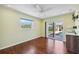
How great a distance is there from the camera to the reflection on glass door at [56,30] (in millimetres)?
1967

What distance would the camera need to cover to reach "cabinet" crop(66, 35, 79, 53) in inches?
94.9

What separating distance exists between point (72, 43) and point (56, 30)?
1.00 metres

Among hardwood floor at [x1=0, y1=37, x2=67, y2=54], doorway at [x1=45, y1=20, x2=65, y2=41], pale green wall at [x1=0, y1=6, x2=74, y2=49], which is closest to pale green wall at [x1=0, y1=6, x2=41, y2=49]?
pale green wall at [x1=0, y1=6, x2=74, y2=49]

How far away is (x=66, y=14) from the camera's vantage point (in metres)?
1.95

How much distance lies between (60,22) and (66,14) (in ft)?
0.79

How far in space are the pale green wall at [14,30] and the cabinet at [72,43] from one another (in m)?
1.01

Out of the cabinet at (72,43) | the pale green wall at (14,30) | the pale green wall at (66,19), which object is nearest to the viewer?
the pale green wall at (66,19)

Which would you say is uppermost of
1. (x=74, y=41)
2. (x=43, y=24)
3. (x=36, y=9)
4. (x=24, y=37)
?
(x=36, y=9)

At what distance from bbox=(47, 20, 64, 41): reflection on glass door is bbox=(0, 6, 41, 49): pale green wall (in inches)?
11.5

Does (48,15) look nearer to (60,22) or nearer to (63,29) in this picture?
(60,22)

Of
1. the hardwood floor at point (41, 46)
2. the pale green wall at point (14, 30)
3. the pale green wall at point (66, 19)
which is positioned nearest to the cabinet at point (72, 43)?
the hardwood floor at point (41, 46)

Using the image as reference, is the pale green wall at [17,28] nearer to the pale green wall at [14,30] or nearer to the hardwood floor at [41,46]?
the pale green wall at [14,30]
